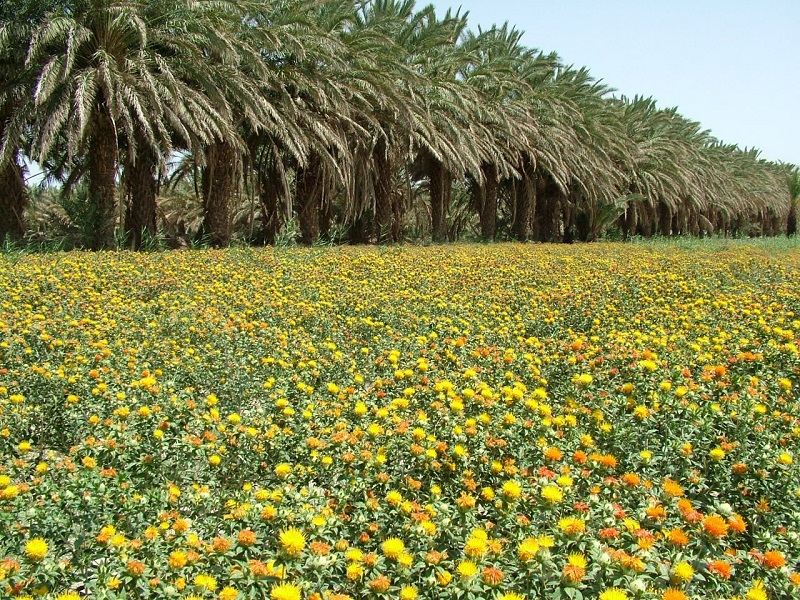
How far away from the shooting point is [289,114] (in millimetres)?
13992

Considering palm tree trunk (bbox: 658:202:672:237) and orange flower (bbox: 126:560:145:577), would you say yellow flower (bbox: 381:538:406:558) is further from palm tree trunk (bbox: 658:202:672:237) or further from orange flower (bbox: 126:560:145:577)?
palm tree trunk (bbox: 658:202:672:237)

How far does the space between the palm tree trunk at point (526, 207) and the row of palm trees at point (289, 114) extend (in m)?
0.09

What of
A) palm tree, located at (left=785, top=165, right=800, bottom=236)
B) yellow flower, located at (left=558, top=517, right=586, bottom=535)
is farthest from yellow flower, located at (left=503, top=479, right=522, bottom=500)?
palm tree, located at (left=785, top=165, right=800, bottom=236)

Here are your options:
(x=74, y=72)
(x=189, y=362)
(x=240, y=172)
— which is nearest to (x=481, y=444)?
(x=189, y=362)

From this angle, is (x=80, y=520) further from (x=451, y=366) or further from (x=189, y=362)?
(x=451, y=366)

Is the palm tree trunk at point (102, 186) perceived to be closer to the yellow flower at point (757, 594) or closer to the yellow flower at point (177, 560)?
the yellow flower at point (177, 560)

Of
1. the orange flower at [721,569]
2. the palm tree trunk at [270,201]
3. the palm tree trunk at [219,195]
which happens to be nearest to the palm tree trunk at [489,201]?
the palm tree trunk at [270,201]

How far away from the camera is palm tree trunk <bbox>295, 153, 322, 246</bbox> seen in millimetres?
16547

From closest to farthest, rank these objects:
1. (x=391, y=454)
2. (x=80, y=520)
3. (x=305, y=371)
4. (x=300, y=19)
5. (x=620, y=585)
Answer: (x=620, y=585), (x=80, y=520), (x=391, y=454), (x=305, y=371), (x=300, y=19)

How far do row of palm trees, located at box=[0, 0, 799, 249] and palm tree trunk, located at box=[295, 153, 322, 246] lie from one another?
4 cm

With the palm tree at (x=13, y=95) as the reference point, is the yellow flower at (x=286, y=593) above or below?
below

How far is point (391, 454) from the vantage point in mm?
2715

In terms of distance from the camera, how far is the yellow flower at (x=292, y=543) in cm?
185

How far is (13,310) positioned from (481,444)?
4.45 meters
